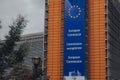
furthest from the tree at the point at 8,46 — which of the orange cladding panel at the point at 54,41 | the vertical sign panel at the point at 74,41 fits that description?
the orange cladding panel at the point at 54,41

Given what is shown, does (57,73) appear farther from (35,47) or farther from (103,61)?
(35,47)

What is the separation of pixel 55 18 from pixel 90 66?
14.2 metres

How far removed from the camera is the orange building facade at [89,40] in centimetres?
9762

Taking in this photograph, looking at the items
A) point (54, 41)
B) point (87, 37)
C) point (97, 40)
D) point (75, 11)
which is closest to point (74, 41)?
point (87, 37)

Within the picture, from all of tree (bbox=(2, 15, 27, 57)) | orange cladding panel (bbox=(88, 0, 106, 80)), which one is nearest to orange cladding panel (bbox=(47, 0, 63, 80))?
orange cladding panel (bbox=(88, 0, 106, 80))

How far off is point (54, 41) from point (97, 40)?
1008 cm

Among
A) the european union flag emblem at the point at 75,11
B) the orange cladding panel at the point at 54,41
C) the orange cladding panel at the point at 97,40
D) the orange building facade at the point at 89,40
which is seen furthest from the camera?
the orange cladding panel at the point at 54,41

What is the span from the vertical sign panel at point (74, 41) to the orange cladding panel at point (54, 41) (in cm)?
264

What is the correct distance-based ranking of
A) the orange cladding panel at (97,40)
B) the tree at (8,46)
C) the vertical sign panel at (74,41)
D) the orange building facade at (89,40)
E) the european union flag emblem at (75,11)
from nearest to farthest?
the tree at (8,46)
the vertical sign panel at (74,41)
the orange cladding panel at (97,40)
the orange building facade at (89,40)
the european union flag emblem at (75,11)

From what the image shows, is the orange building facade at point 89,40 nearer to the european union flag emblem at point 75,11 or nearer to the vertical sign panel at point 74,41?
the vertical sign panel at point 74,41

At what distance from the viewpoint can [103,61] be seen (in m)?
98.1

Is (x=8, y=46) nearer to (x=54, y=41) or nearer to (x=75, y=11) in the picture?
(x=75, y=11)

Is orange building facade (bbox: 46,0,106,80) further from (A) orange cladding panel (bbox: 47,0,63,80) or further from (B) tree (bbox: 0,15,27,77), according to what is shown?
(B) tree (bbox: 0,15,27,77)

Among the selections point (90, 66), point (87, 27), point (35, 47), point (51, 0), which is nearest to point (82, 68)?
point (90, 66)
